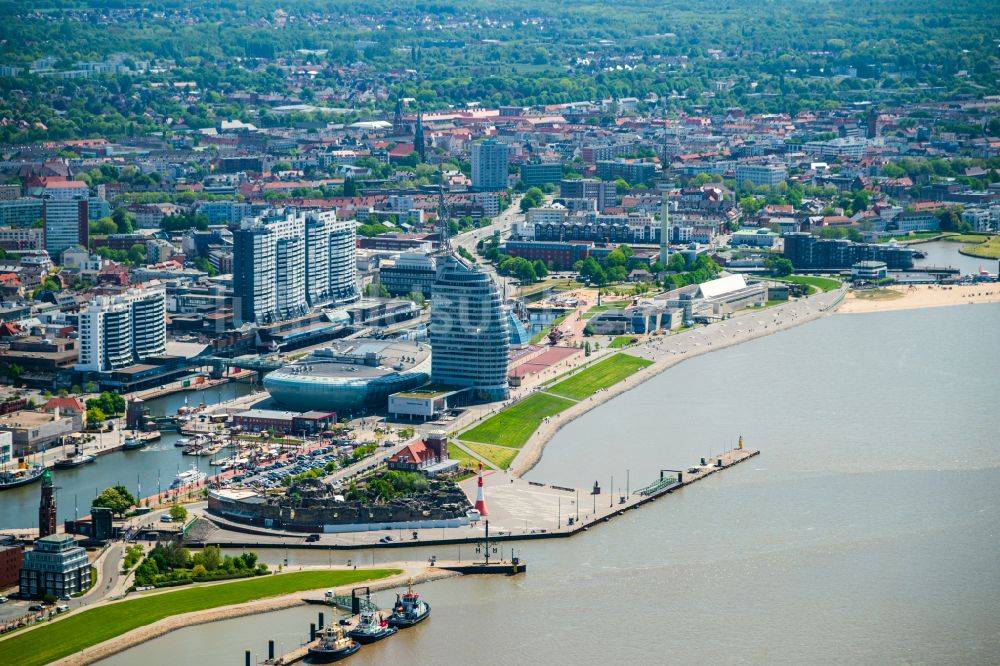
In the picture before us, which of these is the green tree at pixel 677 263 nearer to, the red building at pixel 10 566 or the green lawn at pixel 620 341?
the green lawn at pixel 620 341

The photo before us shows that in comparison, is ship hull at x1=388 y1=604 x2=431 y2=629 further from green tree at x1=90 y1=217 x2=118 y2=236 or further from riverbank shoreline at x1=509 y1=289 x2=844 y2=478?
green tree at x1=90 y1=217 x2=118 y2=236

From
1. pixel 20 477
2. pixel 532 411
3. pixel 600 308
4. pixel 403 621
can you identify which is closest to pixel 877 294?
pixel 600 308

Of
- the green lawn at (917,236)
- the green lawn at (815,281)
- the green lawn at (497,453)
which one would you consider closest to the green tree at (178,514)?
the green lawn at (497,453)

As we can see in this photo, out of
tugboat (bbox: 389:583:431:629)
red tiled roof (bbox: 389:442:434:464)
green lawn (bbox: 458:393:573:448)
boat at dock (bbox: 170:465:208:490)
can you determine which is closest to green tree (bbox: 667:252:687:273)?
green lawn (bbox: 458:393:573:448)

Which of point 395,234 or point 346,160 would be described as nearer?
point 395,234

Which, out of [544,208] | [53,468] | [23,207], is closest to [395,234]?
[544,208]

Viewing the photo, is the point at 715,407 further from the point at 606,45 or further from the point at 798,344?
the point at 606,45

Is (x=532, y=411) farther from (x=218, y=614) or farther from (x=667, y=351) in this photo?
(x=218, y=614)
